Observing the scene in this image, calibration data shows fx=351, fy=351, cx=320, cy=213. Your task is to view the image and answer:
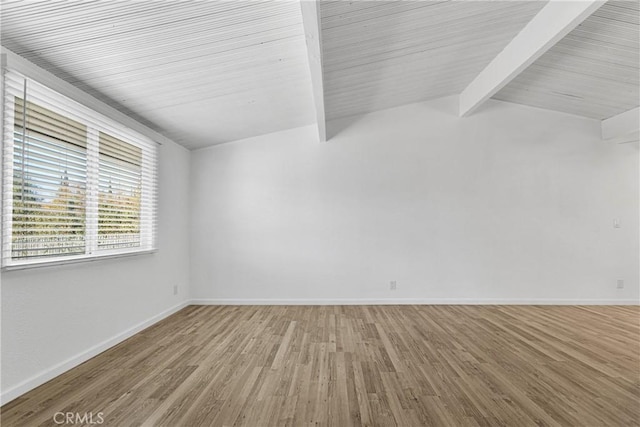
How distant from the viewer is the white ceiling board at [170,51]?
211cm

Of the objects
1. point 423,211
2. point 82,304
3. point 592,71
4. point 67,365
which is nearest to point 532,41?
point 592,71

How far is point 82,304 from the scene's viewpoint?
9.49 ft

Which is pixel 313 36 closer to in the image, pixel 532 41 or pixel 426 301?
pixel 532 41

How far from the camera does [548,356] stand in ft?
10.0

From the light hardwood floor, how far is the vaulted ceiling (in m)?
2.32

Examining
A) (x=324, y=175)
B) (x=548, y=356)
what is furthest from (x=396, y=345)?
(x=324, y=175)

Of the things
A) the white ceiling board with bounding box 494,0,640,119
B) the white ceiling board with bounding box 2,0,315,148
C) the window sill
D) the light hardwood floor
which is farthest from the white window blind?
the white ceiling board with bounding box 494,0,640,119

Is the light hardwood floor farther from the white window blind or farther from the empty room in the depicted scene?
the white window blind

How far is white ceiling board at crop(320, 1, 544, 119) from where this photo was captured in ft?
9.41

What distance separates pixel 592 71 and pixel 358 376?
4.28m

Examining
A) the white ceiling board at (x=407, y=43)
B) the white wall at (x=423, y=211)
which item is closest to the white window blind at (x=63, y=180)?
the white wall at (x=423, y=211)

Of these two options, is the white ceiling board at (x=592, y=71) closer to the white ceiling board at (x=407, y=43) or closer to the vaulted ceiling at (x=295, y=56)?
the vaulted ceiling at (x=295, y=56)

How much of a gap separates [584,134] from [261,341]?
5.44 m

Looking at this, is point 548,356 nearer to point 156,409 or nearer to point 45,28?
point 156,409
